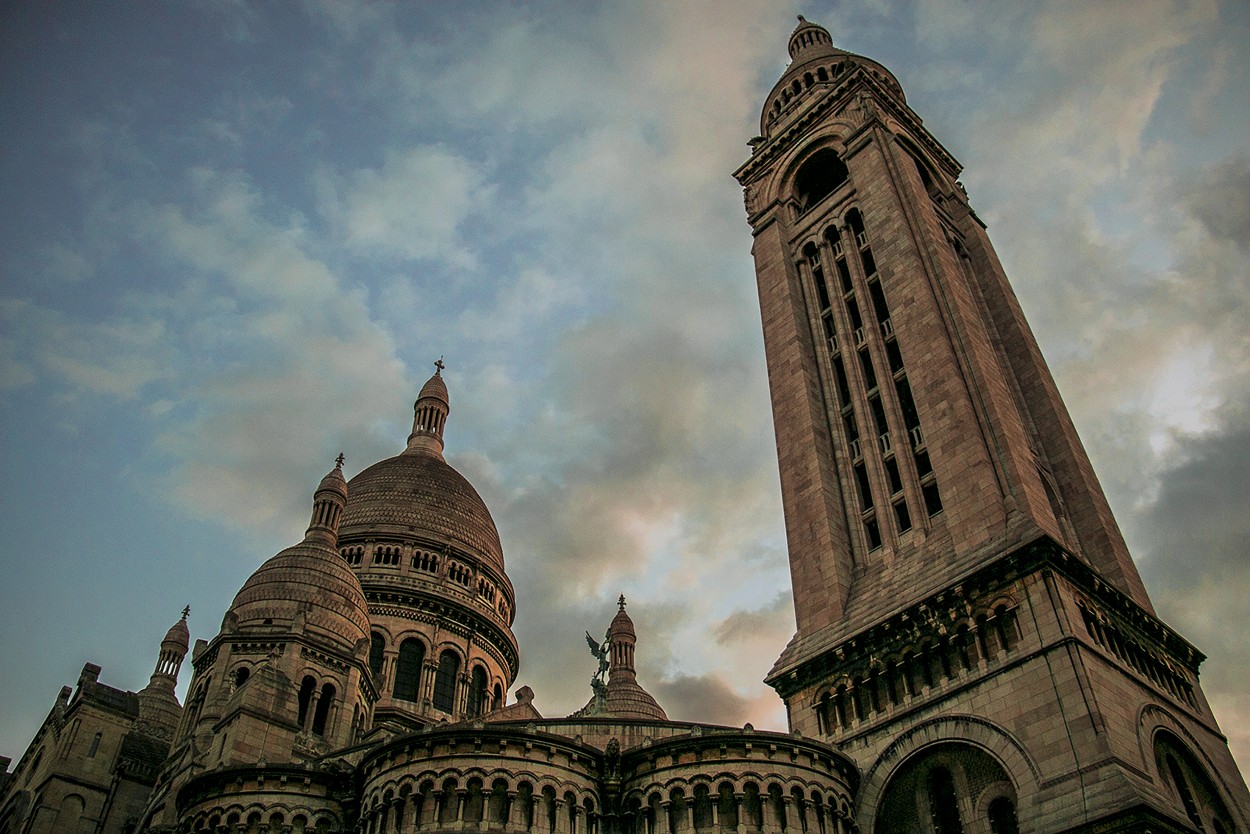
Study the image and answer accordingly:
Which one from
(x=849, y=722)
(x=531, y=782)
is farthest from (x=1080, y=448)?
(x=531, y=782)

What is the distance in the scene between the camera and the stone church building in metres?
26.0

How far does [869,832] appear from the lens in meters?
27.4

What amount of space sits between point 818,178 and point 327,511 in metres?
28.1

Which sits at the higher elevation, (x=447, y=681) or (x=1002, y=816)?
(x=447, y=681)

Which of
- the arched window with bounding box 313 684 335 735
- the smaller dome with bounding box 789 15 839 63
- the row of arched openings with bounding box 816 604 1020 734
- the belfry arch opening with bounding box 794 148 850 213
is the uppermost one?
the smaller dome with bounding box 789 15 839 63

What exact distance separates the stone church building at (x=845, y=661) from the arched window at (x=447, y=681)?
1.14ft

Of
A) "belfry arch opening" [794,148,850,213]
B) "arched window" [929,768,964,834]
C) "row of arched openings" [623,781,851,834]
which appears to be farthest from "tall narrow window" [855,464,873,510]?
"belfry arch opening" [794,148,850,213]

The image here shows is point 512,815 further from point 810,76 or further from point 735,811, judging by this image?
point 810,76

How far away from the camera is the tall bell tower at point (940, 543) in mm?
25500

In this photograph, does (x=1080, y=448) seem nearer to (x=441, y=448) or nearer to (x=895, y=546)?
(x=895, y=546)

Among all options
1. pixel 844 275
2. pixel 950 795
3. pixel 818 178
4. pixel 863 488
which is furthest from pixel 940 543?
pixel 818 178

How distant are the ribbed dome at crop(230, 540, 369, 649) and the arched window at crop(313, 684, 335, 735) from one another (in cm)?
221

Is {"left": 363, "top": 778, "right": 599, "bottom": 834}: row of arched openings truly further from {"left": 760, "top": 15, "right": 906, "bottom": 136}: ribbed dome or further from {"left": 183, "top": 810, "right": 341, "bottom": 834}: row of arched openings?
{"left": 760, "top": 15, "right": 906, "bottom": 136}: ribbed dome

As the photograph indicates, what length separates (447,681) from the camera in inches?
2074
